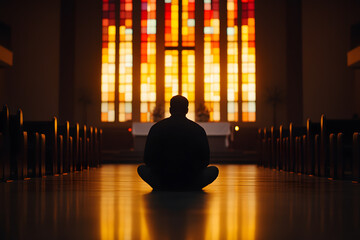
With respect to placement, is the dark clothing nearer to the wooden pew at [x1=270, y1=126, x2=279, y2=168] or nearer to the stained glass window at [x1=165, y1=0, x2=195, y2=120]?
the wooden pew at [x1=270, y1=126, x2=279, y2=168]

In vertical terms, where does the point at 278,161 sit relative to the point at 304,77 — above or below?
below

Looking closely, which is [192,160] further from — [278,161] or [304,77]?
[304,77]

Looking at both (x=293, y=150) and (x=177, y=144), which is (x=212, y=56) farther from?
(x=177, y=144)

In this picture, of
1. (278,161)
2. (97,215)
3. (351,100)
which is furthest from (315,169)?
(351,100)

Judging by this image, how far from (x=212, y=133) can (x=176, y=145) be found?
10.4 meters

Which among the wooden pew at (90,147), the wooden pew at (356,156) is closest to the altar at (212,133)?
the wooden pew at (90,147)

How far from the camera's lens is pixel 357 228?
2.52 m

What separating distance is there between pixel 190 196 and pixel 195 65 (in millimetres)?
14523

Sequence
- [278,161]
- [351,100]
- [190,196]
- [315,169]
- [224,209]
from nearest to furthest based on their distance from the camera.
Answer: [224,209], [190,196], [315,169], [278,161], [351,100]

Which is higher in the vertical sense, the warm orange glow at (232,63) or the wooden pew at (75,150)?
the warm orange glow at (232,63)

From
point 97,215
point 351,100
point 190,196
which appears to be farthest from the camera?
point 351,100

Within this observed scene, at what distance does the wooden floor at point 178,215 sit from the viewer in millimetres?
2338

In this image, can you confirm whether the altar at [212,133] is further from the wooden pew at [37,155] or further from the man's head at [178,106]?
the man's head at [178,106]

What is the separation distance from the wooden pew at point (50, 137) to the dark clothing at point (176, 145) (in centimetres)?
347
